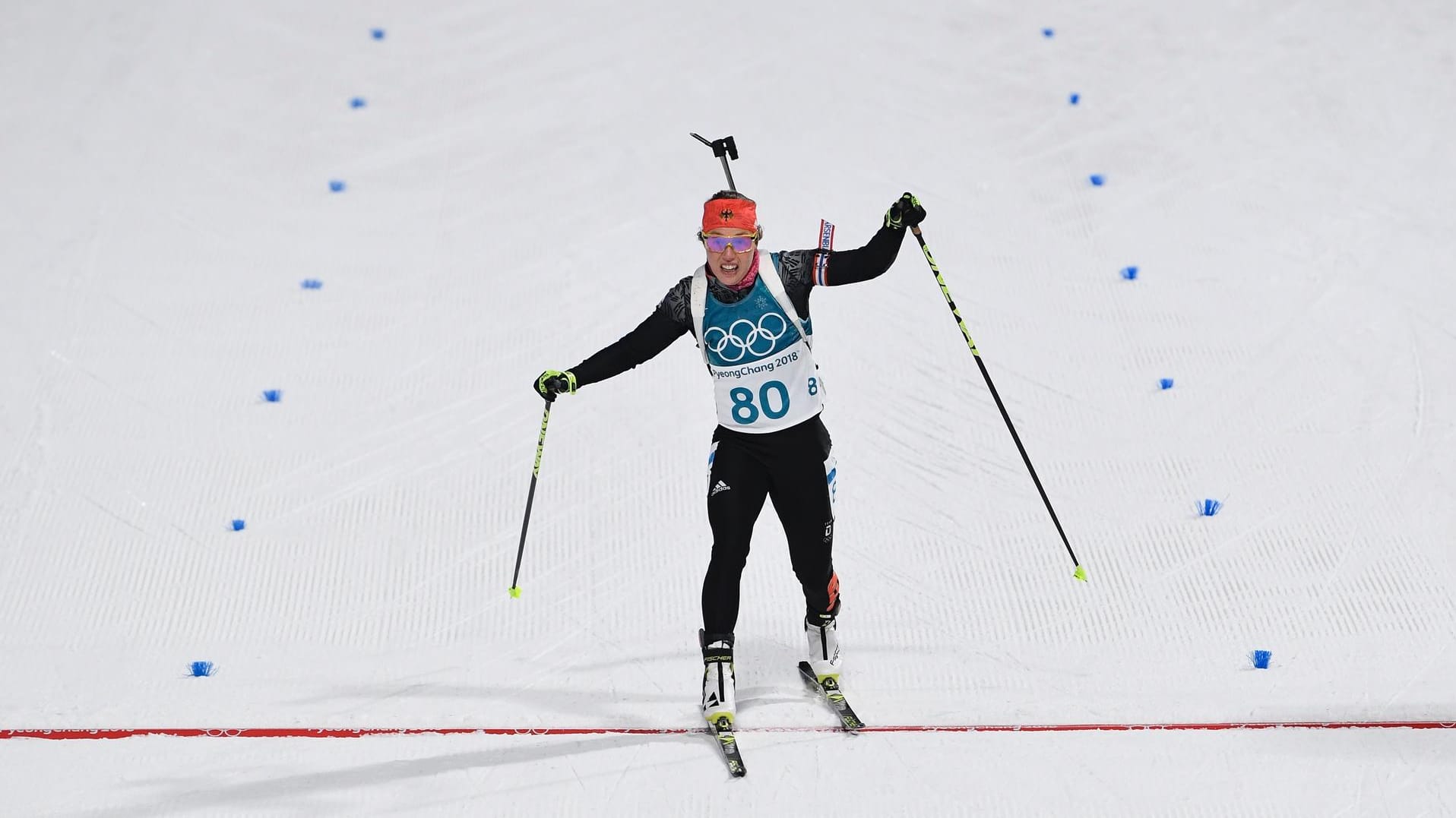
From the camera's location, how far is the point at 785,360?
306cm

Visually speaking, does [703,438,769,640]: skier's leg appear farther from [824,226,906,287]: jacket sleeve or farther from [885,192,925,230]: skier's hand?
[885,192,925,230]: skier's hand

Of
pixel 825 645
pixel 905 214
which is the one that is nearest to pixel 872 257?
pixel 905 214

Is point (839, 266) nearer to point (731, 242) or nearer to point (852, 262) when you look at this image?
point (852, 262)

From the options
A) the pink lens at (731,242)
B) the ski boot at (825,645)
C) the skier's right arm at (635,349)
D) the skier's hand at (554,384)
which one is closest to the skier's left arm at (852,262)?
the pink lens at (731,242)

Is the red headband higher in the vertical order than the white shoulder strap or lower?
higher

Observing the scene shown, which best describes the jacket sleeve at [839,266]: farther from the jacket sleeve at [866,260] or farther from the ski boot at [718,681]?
the ski boot at [718,681]

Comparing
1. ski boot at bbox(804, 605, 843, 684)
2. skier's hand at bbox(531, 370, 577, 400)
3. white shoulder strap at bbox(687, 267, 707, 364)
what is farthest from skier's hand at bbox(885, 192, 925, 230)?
ski boot at bbox(804, 605, 843, 684)

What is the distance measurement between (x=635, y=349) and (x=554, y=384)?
203mm

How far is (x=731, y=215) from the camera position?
2957 millimetres

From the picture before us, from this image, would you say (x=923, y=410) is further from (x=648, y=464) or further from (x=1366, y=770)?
(x=1366, y=770)

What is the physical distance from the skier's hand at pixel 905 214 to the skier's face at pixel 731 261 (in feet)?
1.02

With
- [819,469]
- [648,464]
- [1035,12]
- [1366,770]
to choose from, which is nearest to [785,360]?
[819,469]

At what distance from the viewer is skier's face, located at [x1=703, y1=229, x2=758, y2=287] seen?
2965 mm

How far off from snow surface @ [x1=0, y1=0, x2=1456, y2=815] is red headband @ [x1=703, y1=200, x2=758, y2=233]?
117 centimetres
